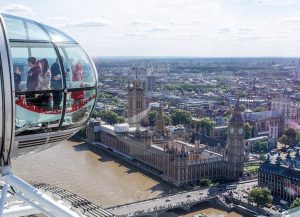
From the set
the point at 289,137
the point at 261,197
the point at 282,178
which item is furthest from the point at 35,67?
the point at 289,137

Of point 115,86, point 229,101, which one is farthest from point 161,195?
point 115,86

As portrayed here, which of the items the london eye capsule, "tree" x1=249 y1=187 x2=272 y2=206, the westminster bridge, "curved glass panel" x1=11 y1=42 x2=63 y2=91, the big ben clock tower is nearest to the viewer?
the london eye capsule

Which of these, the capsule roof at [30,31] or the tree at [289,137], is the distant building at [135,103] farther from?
the capsule roof at [30,31]

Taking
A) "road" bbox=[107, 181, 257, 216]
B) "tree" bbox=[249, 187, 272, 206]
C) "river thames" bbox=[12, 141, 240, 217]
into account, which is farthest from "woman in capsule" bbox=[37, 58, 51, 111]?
"tree" bbox=[249, 187, 272, 206]

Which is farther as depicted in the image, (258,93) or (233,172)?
(258,93)

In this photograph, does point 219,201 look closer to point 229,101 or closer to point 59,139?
point 59,139

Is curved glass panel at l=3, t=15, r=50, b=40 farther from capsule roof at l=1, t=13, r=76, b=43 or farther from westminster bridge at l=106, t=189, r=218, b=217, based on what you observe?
westminster bridge at l=106, t=189, r=218, b=217

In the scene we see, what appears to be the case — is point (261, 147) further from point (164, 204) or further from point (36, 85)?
point (36, 85)
